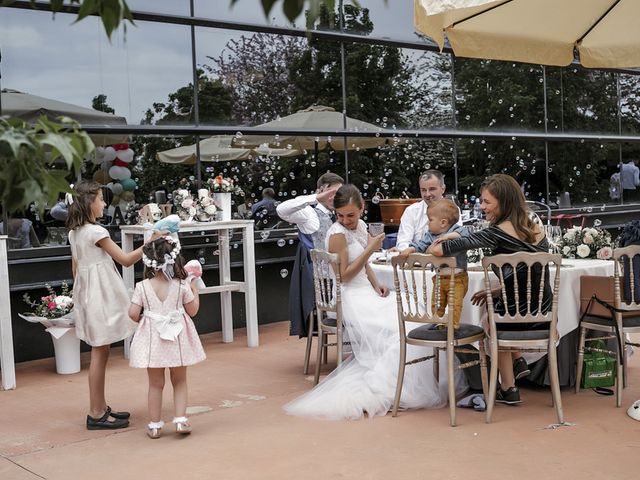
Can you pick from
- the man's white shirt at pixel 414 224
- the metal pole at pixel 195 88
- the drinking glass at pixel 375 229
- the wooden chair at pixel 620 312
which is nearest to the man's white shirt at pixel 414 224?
the man's white shirt at pixel 414 224

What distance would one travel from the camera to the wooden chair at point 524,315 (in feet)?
15.1

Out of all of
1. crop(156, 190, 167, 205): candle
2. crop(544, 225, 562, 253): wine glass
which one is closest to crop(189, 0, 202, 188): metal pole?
crop(156, 190, 167, 205): candle

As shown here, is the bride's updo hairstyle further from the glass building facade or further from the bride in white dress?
the glass building facade

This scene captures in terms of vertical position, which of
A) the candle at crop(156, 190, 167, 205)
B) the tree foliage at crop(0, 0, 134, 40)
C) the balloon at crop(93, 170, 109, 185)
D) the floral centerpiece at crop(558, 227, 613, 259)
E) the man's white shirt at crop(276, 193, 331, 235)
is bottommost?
the floral centerpiece at crop(558, 227, 613, 259)

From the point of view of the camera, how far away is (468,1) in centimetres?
475

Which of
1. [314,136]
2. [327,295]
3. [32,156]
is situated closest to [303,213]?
[327,295]

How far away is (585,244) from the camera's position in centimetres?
570

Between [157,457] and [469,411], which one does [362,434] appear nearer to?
[469,411]

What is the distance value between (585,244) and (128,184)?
393 centimetres

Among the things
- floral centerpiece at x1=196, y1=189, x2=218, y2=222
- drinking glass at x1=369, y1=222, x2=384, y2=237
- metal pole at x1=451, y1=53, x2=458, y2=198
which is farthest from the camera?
metal pole at x1=451, y1=53, x2=458, y2=198

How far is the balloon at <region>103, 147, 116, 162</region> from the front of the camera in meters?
7.29

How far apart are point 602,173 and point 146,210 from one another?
22.4 feet

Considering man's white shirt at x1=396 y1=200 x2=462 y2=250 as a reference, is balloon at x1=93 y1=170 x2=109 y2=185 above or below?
above

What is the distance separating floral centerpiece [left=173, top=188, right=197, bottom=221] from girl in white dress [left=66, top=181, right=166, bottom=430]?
1898 millimetres
